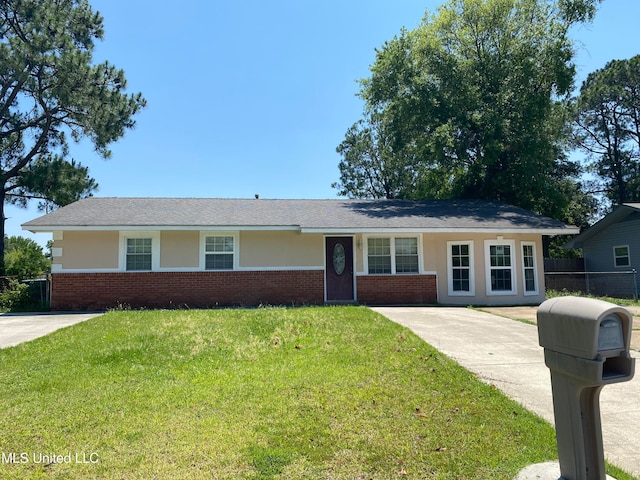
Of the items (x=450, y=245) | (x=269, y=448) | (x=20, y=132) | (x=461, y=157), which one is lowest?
(x=269, y=448)

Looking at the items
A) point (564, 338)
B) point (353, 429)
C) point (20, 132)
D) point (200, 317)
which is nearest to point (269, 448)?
point (353, 429)

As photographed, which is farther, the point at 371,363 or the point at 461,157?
the point at 461,157

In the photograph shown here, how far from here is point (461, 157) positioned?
69.5 feet

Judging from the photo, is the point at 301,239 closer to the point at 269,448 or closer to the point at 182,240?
the point at 182,240

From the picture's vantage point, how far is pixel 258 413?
421 centimetres

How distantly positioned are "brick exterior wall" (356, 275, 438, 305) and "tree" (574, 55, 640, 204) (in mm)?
26873

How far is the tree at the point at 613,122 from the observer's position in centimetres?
3284

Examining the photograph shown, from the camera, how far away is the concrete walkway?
156 inches

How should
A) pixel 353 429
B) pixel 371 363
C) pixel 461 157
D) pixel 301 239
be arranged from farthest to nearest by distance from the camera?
1. pixel 461 157
2. pixel 301 239
3. pixel 371 363
4. pixel 353 429

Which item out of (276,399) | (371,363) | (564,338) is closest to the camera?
(564,338)

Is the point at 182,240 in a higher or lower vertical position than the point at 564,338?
higher

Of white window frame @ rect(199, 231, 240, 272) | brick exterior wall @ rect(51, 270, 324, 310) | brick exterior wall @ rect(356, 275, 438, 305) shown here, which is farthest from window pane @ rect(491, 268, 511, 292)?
white window frame @ rect(199, 231, 240, 272)

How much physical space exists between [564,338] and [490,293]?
12460 millimetres

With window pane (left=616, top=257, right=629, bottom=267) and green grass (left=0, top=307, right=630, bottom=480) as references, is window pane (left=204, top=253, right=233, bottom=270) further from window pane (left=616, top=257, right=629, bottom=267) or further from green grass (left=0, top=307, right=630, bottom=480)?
window pane (left=616, top=257, right=629, bottom=267)
